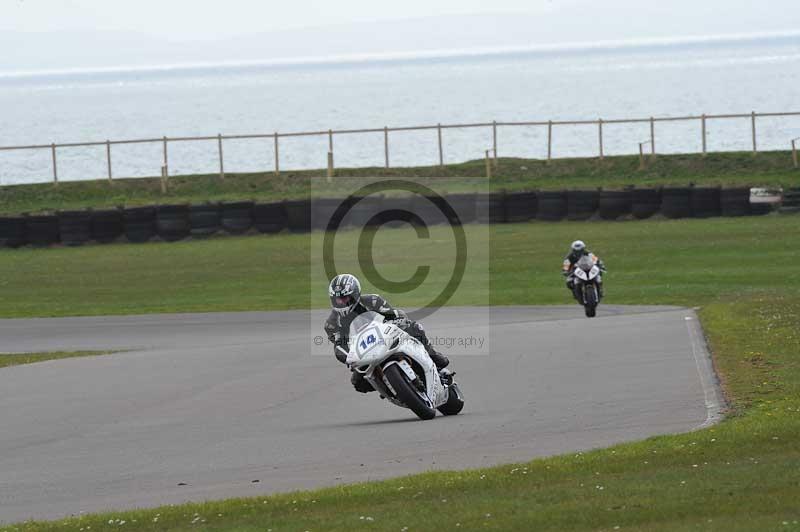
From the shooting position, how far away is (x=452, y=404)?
45.4ft

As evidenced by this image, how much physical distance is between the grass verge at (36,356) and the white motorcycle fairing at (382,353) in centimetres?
1046

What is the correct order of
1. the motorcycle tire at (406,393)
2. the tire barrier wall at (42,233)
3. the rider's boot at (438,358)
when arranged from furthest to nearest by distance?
the tire barrier wall at (42,233), the rider's boot at (438,358), the motorcycle tire at (406,393)

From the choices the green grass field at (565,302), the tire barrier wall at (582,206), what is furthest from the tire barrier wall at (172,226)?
the tire barrier wall at (582,206)

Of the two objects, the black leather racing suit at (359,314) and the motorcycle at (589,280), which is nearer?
the black leather racing suit at (359,314)

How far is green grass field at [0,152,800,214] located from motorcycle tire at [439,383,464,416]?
3388 centimetres

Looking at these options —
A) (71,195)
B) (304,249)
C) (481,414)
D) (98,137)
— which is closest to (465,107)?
(98,137)

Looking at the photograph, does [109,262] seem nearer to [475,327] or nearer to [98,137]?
[475,327]

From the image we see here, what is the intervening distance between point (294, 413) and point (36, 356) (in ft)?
31.2

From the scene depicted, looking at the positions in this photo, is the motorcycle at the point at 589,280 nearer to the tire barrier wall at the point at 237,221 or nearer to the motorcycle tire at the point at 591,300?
the motorcycle tire at the point at 591,300

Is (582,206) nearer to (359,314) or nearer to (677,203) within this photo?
(677,203)

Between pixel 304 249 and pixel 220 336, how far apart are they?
14235 mm

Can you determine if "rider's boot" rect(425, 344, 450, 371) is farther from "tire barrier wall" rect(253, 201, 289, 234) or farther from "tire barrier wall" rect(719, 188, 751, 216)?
"tire barrier wall" rect(719, 188, 751, 216)

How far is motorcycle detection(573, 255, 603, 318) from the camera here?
24812 millimetres

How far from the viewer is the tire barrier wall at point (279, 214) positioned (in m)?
41.0
